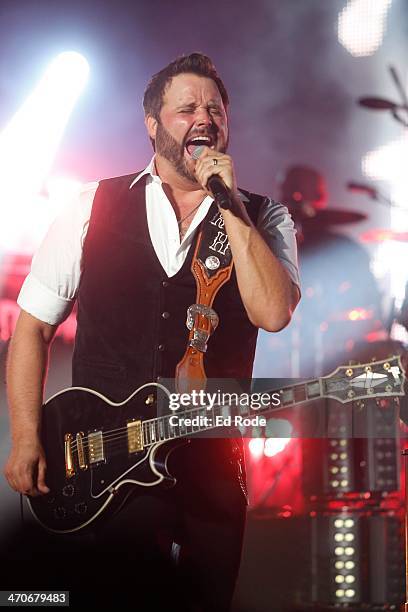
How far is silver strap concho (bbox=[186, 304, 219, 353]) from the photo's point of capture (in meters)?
2.46

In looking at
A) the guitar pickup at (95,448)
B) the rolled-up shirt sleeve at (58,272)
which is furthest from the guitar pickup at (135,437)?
the rolled-up shirt sleeve at (58,272)

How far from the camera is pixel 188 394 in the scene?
97.7 inches

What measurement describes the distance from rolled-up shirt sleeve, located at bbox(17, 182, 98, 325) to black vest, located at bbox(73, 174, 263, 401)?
30 mm

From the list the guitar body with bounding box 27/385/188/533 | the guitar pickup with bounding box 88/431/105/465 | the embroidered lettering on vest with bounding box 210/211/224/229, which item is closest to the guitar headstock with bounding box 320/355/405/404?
the guitar body with bounding box 27/385/188/533

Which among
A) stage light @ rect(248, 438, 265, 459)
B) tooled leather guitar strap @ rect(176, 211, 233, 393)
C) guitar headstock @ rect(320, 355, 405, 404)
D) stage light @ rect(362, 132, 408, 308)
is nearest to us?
guitar headstock @ rect(320, 355, 405, 404)

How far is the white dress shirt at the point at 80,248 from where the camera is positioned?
2.53 metres

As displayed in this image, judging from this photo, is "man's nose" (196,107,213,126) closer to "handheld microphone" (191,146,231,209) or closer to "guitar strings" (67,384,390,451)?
"handheld microphone" (191,146,231,209)

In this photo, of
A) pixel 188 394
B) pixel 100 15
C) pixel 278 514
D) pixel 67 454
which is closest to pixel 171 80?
pixel 100 15

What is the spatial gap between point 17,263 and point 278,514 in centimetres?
136

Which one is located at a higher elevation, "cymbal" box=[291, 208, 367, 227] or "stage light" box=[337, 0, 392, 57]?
"stage light" box=[337, 0, 392, 57]

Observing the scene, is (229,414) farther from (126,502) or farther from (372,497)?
(372,497)

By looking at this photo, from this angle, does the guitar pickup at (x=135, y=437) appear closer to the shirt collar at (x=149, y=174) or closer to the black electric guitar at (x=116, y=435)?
the black electric guitar at (x=116, y=435)

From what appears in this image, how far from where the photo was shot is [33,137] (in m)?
3.05

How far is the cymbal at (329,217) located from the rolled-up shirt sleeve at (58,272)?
805mm
